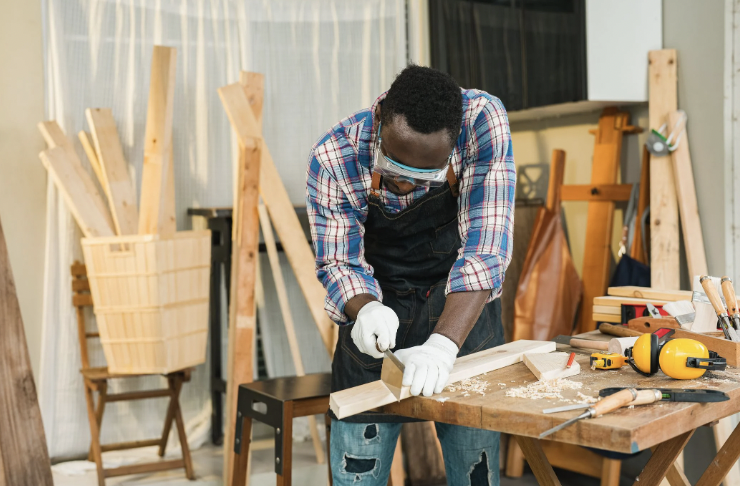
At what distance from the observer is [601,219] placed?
11.4 feet

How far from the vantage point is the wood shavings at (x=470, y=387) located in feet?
4.74

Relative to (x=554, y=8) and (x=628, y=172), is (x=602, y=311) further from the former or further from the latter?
(x=554, y=8)

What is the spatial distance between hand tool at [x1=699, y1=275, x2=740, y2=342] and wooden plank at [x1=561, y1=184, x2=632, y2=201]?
166 cm

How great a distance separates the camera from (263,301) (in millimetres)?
3986

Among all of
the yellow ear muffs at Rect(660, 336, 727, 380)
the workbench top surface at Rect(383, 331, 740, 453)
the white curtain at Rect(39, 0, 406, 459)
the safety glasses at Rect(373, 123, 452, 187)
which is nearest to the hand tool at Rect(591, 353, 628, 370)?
the workbench top surface at Rect(383, 331, 740, 453)

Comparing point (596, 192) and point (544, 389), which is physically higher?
point (596, 192)

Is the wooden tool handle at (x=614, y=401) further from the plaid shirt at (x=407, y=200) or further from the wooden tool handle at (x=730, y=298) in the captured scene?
the wooden tool handle at (x=730, y=298)

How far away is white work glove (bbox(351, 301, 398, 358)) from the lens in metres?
1.67

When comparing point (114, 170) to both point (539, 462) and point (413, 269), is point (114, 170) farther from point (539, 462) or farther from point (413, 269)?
point (539, 462)

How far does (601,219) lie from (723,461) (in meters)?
1.93

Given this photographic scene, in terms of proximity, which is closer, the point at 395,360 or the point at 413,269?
the point at 395,360

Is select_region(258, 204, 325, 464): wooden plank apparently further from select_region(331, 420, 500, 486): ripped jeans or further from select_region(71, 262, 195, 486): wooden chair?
select_region(331, 420, 500, 486): ripped jeans

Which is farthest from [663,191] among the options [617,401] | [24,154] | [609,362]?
[24,154]

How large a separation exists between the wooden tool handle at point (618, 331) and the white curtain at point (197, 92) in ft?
7.54
